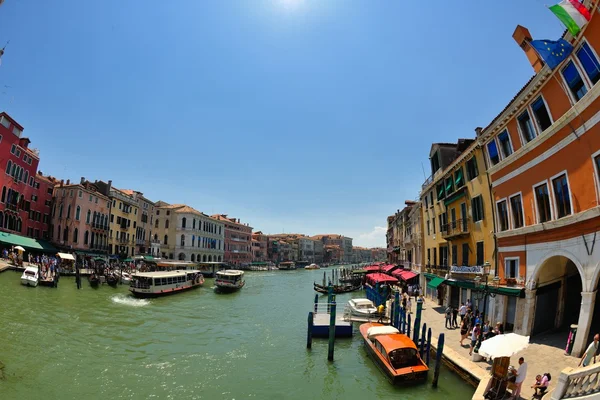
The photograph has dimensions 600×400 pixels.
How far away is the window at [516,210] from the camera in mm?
16594

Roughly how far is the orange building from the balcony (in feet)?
11.5

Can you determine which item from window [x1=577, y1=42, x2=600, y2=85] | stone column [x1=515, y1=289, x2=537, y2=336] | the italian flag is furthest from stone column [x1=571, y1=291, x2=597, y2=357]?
the italian flag

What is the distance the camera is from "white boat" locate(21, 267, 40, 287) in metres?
27.5

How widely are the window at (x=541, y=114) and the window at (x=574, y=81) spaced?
1625 millimetres

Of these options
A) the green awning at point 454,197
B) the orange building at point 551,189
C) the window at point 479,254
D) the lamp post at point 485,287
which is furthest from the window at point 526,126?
the window at point 479,254

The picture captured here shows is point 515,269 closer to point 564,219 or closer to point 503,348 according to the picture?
point 564,219

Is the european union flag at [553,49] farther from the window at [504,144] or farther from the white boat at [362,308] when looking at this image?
the white boat at [362,308]

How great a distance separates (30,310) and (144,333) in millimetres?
7828

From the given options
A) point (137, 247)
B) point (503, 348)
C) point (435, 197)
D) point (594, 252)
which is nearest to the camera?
point (503, 348)

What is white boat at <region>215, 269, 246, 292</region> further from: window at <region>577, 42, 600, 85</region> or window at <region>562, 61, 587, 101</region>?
window at <region>577, 42, 600, 85</region>

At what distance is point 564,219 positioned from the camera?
41.7ft

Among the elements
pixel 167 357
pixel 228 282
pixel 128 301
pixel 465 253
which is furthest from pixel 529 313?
pixel 228 282

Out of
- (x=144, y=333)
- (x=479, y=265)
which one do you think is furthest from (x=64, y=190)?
(x=479, y=265)

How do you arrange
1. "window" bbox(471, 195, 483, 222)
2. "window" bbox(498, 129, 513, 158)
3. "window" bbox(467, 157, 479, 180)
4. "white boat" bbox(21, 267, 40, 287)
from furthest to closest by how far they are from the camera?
1. "white boat" bbox(21, 267, 40, 287)
2. "window" bbox(467, 157, 479, 180)
3. "window" bbox(471, 195, 483, 222)
4. "window" bbox(498, 129, 513, 158)
